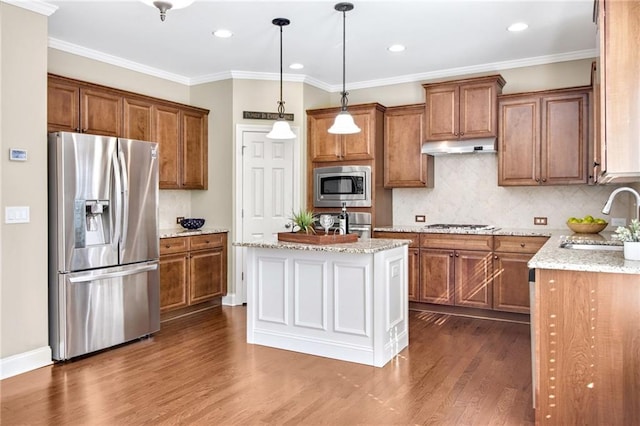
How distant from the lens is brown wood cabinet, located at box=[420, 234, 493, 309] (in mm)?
4793

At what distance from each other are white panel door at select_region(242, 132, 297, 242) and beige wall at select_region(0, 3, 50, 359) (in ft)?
7.63

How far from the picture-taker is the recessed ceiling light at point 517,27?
4023mm

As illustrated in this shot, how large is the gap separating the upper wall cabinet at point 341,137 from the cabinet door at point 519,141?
1.37 metres

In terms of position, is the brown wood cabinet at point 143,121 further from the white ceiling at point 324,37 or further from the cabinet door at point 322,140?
the cabinet door at point 322,140

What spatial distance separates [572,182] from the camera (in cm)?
464

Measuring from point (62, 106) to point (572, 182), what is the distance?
474 cm

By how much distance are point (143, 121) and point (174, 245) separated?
1323mm

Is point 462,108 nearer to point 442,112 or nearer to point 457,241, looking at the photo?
point 442,112

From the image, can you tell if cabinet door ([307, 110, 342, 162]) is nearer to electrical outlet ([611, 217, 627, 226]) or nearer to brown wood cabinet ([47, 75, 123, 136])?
brown wood cabinet ([47, 75, 123, 136])

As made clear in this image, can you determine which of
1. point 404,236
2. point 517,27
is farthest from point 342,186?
point 517,27

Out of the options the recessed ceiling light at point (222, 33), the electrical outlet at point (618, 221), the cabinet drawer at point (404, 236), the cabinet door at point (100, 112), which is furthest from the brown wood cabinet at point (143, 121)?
the electrical outlet at point (618, 221)

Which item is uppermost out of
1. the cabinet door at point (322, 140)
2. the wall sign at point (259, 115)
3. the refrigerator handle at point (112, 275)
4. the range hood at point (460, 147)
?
the wall sign at point (259, 115)

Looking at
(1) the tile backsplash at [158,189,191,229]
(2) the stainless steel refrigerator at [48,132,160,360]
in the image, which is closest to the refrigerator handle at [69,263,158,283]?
(2) the stainless steel refrigerator at [48,132,160,360]

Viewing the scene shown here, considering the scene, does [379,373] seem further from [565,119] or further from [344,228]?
[565,119]
